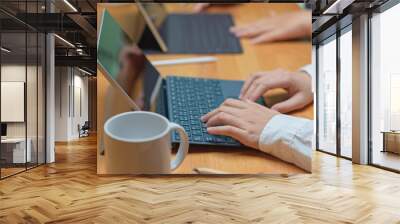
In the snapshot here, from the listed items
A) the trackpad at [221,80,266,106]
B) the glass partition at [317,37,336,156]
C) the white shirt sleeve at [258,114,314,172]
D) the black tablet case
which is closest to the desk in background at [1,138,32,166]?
the black tablet case

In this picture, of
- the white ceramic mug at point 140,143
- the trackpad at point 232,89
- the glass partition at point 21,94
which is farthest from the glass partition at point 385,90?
the glass partition at point 21,94

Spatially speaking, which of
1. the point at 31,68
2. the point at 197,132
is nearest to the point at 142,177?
the point at 197,132

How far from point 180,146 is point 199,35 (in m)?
1.66

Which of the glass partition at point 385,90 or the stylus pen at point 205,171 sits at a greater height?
the glass partition at point 385,90

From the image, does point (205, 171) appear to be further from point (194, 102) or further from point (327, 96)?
point (327, 96)

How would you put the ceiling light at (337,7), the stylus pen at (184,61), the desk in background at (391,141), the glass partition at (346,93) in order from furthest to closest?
the glass partition at (346,93)
the desk in background at (391,141)
the ceiling light at (337,7)
the stylus pen at (184,61)

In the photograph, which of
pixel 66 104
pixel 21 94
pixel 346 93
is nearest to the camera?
pixel 21 94

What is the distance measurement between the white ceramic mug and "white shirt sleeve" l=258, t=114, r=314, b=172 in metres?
1.17

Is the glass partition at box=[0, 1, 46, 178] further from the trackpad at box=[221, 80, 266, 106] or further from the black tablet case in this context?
the trackpad at box=[221, 80, 266, 106]

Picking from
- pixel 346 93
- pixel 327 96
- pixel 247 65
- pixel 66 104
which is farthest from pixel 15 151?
pixel 66 104

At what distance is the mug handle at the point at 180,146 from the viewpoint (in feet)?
16.8

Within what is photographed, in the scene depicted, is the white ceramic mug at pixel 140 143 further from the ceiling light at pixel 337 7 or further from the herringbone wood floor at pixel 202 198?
the ceiling light at pixel 337 7

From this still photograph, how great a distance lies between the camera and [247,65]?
5.57m

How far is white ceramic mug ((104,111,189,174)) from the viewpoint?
489 cm
